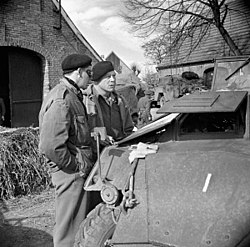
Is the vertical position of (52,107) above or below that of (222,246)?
above

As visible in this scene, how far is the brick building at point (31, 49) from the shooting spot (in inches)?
464

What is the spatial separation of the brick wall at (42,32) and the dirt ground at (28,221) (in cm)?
693

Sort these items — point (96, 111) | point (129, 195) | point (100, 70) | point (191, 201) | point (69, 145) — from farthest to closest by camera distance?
point (100, 70) → point (96, 111) → point (69, 145) → point (129, 195) → point (191, 201)

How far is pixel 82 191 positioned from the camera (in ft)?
9.79

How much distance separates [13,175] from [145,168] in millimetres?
3787

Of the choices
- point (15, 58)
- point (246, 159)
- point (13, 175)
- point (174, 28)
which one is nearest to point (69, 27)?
point (15, 58)

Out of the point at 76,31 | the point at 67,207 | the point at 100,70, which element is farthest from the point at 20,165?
the point at 76,31

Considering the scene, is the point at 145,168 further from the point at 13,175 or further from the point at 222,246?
the point at 13,175

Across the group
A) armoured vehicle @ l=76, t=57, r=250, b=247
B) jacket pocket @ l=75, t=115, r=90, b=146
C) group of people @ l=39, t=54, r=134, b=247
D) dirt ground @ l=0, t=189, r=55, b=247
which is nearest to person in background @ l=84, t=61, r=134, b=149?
group of people @ l=39, t=54, r=134, b=247

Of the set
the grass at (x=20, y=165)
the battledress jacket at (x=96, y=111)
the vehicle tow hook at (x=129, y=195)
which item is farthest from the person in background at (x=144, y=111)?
the vehicle tow hook at (x=129, y=195)

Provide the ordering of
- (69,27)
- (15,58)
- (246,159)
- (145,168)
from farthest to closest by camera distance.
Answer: (69,27)
(15,58)
(145,168)
(246,159)

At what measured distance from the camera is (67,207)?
2.95m

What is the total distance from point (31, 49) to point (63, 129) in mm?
9958

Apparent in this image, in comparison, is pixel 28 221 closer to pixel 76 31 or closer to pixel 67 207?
pixel 67 207
